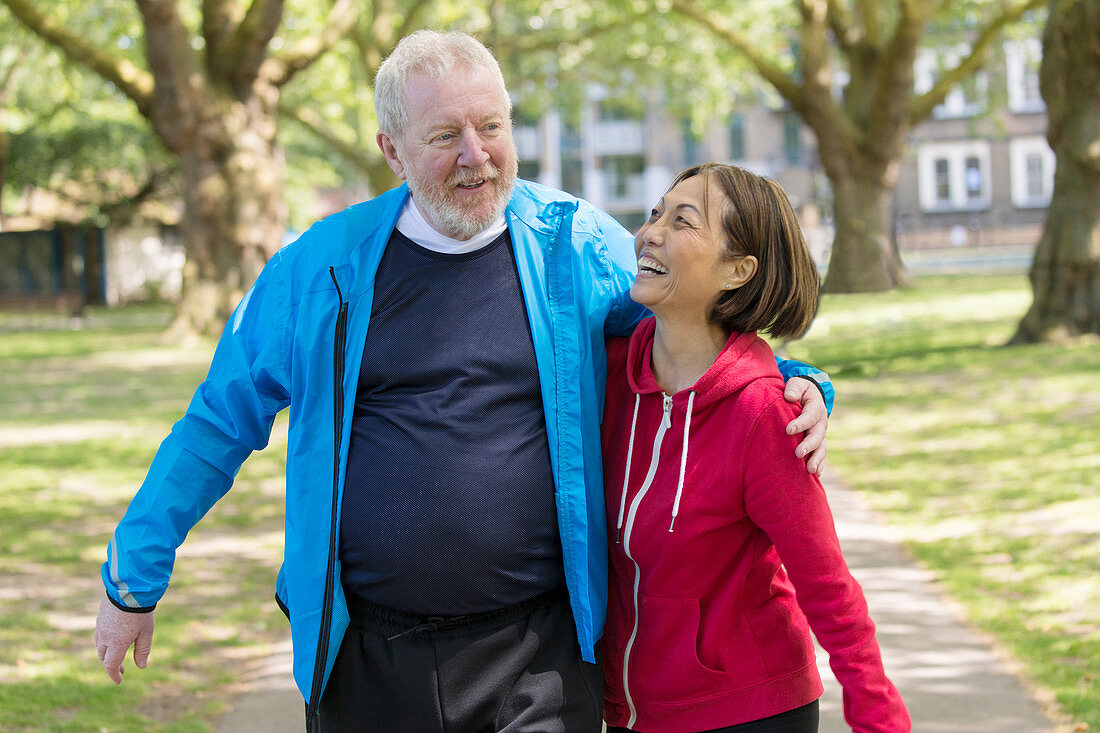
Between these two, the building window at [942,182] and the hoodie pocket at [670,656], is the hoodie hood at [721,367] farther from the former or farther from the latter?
the building window at [942,182]

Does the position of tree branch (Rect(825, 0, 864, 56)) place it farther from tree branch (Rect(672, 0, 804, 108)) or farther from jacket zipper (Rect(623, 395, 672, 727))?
jacket zipper (Rect(623, 395, 672, 727))

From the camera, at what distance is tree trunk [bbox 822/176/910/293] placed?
79.3 ft

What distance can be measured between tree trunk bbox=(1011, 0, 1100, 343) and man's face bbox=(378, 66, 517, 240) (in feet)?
40.2

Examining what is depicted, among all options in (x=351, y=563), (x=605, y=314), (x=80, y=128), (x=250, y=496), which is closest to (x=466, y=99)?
(x=605, y=314)

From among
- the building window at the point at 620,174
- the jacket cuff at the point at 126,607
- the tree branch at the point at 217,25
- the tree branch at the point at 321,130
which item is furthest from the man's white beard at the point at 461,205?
the building window at the point at 620,174

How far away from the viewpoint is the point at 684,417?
2.55m

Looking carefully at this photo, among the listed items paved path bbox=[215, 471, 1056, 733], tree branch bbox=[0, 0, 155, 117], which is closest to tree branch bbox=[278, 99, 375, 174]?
tree branch bbox=[0, 0, 155, 117]

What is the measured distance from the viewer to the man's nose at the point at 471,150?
2.69 m

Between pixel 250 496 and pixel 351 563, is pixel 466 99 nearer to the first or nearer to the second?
pixel 351 563

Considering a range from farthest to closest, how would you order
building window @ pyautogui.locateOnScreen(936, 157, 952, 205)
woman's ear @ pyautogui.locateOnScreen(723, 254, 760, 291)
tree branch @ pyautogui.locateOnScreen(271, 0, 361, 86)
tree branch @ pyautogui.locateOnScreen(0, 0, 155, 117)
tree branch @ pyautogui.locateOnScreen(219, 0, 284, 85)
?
building window @ pyautogui.locateOnScreen(936, 157, 952, 205) < tree branch @ pyautogui.locateOnScreen(271, 0, 361, 86) < tree branch @ pyautogui.locateOnScreen(0, 0, 155, 117) < tree branch @ pyautogui.locateOnScreen(219, 0, 284, 85) < woman's ear @ pyautogui.locateOnScreen(723, 254, 760, 291)

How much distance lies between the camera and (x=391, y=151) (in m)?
2.92

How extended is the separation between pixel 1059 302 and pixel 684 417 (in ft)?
42.3

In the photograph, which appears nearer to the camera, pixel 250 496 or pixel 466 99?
pixel 466 99

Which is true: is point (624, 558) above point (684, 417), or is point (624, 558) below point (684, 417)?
below
